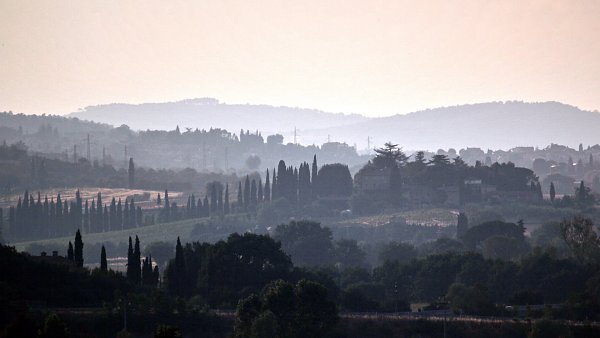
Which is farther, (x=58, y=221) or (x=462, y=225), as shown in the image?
(x=58, y=221)

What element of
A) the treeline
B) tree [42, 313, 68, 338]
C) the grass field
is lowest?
tree [42, 313, 68, 338]

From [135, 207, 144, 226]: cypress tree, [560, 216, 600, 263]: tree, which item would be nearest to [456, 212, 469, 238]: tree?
[560, 216, 600, 263]: tree

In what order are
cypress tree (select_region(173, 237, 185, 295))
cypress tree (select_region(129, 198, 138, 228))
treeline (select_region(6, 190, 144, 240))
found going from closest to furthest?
cypress tree (select_region(173, 237, 185, 295)) → treeline (select_region(6, 190, 144, 240)) → cypress tree (select_region(129, 198, 138, 228))

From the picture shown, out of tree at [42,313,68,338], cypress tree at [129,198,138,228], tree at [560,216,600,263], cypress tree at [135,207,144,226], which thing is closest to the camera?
tree at [42,313,68,338]

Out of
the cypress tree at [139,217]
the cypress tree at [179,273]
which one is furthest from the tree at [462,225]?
the cypress tree at [179,273]

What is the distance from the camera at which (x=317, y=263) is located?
513 feet

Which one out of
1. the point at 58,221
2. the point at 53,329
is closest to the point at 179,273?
the point at 53,329

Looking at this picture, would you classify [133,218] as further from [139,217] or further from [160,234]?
[160,234]

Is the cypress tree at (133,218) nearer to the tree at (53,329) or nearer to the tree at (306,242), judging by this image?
the tree at (306,242)

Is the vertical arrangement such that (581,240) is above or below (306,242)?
above

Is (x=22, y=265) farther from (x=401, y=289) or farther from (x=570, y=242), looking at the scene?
(x=570, y=242)

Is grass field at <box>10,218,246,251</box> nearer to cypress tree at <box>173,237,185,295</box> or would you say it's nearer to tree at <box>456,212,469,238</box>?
tree at <box>456,212,469,238</box>

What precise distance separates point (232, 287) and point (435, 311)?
633 inches

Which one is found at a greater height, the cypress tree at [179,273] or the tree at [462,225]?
the tree at [462,225]
